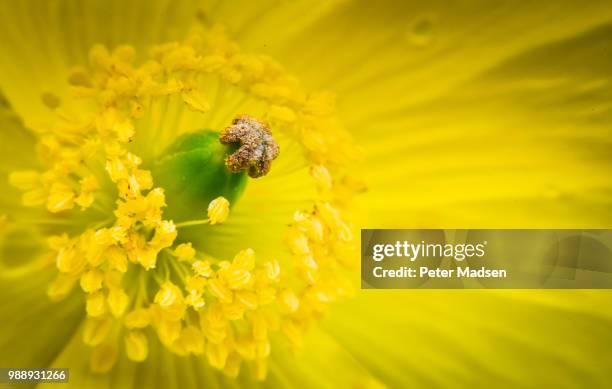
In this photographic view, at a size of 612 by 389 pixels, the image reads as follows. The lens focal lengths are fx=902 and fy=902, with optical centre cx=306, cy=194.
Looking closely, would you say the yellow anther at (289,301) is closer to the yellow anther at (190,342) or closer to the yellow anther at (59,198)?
the yellow anther at (190,342)

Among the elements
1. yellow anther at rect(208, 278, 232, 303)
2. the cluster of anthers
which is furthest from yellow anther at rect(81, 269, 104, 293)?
yellow anther at rect(208, 278, 232, 303)

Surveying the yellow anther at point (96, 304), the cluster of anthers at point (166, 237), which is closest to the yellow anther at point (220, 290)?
the cluster of anthers at point (166, 237)

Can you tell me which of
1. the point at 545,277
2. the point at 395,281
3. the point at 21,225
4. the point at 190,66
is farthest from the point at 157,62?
the point at 545,277

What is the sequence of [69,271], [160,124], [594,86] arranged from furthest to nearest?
[594,86] → [160,124] → [69,271]

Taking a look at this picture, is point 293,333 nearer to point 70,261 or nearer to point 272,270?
point 272,270

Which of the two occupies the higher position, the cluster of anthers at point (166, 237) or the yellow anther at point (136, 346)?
the cluster of anthers at point (166, 237)

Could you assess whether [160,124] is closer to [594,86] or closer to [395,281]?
[395,281]

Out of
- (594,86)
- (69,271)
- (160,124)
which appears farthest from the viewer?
(594,86)
